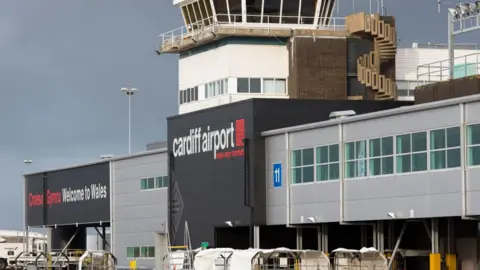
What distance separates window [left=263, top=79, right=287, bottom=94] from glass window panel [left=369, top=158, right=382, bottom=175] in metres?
23.7

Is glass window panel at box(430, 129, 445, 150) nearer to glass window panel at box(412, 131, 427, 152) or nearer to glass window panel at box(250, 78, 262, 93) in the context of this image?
glass window panel at box(412, 131, 427, 152)

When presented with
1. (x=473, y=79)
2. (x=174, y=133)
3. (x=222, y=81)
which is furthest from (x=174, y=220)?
(x=473, y=79)

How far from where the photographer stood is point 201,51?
8169 centimetres

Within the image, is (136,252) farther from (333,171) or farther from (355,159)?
(355,159)

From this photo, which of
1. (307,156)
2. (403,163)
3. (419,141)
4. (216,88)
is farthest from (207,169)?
(419,141)

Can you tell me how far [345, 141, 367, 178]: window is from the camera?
5694 centimetres

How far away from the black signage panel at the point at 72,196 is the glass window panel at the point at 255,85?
13727 millimetres

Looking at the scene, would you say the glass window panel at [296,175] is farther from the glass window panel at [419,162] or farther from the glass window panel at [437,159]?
the glass window panel at [437,159]

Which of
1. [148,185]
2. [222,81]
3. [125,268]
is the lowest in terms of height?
[125,268]

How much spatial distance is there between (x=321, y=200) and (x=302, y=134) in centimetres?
362

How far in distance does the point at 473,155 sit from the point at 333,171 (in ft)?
35.0

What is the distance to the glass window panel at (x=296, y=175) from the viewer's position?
61.7 metres

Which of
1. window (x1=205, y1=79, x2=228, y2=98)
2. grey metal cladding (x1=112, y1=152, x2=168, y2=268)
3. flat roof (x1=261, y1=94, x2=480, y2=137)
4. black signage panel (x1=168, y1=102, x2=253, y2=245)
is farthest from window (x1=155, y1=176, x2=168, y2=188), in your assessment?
flat roof (x1=261, y1=94, x2=480, y2=137)

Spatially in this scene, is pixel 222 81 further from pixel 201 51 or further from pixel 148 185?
pixel 148 185
